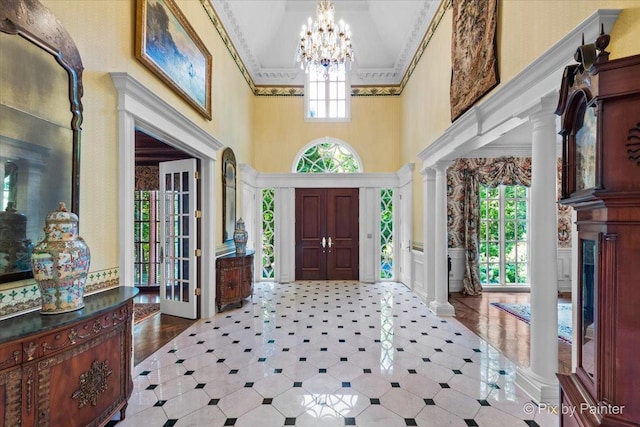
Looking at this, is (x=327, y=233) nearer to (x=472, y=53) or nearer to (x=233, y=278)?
(x=233, y=278)

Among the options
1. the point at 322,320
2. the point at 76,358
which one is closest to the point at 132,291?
the point at 76,358

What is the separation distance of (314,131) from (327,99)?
911mm

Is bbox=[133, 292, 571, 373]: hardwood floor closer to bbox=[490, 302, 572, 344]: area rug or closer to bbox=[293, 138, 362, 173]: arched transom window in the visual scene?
bbox=[490, 302, 572, 344]: area rug

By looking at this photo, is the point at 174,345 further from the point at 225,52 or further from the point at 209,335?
the point at 225,52

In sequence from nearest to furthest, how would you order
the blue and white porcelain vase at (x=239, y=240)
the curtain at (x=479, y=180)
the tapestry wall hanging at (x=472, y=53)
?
the tapestry wall hanging at (x=472, y=53) → the blue and white porcelain vase at (x=239, y=240) → the curtain at (x=479, y=180)

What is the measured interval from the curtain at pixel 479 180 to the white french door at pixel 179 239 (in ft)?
17.9

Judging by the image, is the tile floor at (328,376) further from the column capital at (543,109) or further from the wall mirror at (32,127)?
the column capital at (543,109)

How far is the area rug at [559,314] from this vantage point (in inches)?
157

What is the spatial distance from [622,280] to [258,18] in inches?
268

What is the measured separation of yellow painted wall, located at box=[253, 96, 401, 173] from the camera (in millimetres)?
7375

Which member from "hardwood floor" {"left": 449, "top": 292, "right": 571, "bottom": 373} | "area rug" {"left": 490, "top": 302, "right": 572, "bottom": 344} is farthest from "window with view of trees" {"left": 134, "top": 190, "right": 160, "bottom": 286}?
"area rug" {"left": 490, "top": 302, "right": 572, "bottom": 344}

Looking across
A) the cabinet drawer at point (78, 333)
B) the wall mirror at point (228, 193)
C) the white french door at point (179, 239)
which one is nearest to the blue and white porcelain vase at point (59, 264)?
the cabinet drawer at point (78, 333)

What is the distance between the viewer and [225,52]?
528 cm

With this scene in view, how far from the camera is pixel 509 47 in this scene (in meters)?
2.88
